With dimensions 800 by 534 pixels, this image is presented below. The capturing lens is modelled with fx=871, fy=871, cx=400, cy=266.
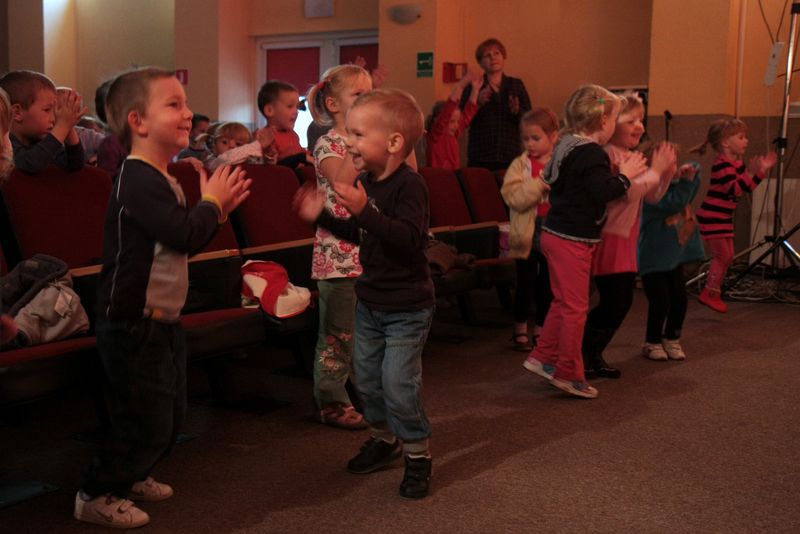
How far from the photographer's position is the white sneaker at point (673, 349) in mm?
4398

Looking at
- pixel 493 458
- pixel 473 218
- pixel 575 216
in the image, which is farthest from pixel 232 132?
pixel 493 458

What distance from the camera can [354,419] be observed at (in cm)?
312

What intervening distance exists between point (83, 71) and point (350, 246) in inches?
362

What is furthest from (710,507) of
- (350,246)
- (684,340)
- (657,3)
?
(657,3)

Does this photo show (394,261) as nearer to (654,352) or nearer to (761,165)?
(654,352)

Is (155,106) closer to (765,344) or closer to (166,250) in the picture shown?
(166,250)

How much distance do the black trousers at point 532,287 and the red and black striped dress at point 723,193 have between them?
63.4 inches

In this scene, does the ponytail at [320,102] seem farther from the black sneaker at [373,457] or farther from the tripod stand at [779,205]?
the tripod stand at [779,205]

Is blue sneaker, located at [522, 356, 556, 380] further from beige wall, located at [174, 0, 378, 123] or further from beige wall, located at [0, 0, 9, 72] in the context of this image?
beige wall, located at [0, 0, 9, 72]

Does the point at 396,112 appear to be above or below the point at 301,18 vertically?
below

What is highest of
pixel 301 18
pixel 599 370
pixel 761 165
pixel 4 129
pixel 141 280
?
pixel 301 18

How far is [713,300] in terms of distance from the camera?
5.56 m

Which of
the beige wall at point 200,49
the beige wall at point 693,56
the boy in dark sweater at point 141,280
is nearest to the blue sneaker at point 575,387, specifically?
the boy in dark sweater at point 141,280

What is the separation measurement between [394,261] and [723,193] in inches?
151
